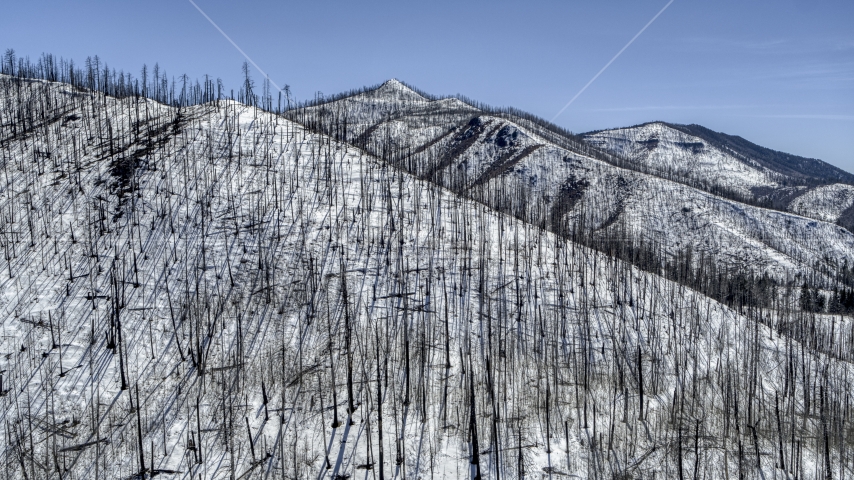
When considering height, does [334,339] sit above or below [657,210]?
below

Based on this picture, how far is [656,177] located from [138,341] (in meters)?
149

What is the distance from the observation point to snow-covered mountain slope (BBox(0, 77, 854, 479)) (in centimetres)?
1817

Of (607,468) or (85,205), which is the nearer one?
(607,468)

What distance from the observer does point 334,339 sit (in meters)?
24.9

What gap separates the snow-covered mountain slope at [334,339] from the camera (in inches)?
715

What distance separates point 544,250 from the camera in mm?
35250

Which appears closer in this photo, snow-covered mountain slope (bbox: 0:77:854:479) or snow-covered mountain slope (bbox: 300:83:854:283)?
snow-covered mountain slope (bbox: 0:77:854:479)

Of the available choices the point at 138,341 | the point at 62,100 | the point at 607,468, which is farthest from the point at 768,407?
the point at 62,100

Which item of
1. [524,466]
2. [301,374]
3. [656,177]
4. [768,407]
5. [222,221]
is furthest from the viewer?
[656,177]

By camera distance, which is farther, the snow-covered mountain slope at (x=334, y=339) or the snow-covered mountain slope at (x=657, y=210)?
the snow-covered mountain slope at (x=657, y=210)

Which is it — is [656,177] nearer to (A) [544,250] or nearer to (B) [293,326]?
(A) [544,250]

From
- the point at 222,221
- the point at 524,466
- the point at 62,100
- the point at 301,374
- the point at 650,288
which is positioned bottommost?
the point at 524,466

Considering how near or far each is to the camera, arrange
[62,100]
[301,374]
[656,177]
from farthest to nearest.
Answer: [656,177] → [62,100] → [301,374]

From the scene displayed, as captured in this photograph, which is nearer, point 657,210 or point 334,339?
point 334,339
